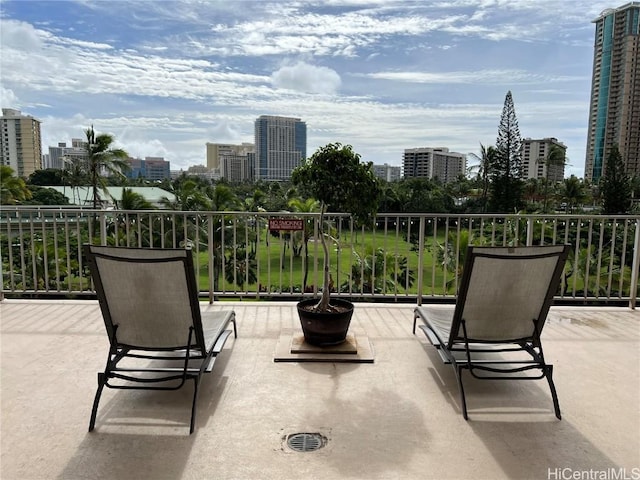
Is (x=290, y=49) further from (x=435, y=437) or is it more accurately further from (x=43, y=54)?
(x=435, y=437)

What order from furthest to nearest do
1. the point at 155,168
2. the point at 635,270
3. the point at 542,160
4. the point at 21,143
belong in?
the point at 155,168, the point at 542,160, the point at 21,143, the point at 635,270

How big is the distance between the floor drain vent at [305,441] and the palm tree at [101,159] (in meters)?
32.8

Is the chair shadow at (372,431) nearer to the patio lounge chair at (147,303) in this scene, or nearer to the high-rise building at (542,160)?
the patio lounge chair at (147,303)

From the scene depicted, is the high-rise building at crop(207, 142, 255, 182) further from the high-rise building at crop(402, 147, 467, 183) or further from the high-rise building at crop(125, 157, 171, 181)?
the high-rise building at crop(402, 147, 467, 183)

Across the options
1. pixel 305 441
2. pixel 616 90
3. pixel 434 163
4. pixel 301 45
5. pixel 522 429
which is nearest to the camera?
pixel 305 441

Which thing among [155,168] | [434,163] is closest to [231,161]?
[155,168]

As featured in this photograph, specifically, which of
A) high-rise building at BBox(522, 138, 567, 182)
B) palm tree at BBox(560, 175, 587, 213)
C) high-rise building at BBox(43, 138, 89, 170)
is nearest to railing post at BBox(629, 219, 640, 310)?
high-rise building at BBox(43, 138, 89, 170)

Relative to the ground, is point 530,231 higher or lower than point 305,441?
higher

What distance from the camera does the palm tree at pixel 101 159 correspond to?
3130 cm

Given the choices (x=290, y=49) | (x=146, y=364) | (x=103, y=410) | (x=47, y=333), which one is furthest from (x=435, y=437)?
(x=290, y=49)

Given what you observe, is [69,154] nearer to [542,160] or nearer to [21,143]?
[21,143]

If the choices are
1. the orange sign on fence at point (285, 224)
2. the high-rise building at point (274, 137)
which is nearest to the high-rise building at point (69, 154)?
the high-rise building at point (274, 137)

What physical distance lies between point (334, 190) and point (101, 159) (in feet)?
109

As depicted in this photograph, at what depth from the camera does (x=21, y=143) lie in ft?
55.6
